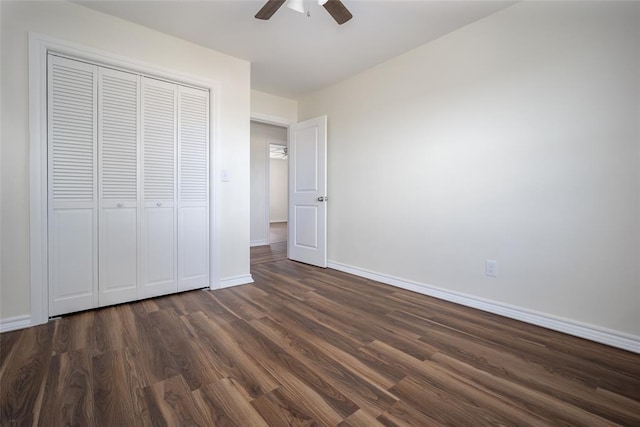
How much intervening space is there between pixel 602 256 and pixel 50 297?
3.90 meters

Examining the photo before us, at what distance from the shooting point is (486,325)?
2115 mm

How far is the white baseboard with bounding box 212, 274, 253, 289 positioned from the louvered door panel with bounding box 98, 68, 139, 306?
77 centimetres

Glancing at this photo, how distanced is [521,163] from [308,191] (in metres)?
2.49

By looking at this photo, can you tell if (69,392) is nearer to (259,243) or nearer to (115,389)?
(115,389)

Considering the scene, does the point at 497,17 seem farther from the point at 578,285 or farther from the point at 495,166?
the point at 578,285

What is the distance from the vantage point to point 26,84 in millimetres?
2000

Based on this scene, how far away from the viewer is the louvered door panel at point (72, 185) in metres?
2.13

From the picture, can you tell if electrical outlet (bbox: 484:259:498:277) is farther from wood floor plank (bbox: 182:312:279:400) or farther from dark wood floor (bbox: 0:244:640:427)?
wood floor plank (bbox: 182:312:279:400)

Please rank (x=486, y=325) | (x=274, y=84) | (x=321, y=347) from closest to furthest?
(x=321, y=347), (x=486, y=325), (x=274, y=84)

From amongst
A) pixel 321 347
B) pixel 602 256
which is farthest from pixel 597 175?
pixel 321 347

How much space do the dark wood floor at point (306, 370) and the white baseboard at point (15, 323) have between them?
7 centimetres

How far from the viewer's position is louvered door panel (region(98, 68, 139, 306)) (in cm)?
234

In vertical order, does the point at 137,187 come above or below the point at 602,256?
above

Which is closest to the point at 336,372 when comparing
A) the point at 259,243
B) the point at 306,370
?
the point at 306,370
